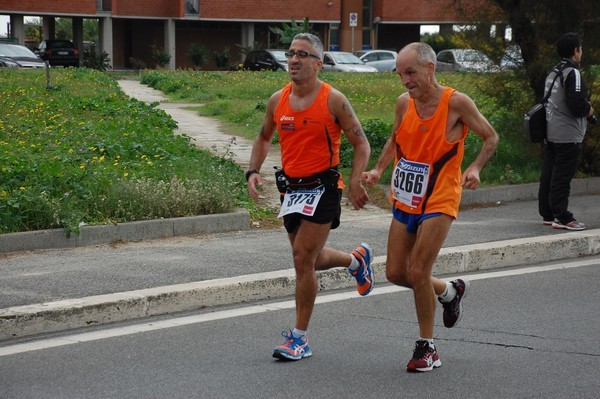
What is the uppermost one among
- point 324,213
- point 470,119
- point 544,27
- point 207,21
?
point 207,21

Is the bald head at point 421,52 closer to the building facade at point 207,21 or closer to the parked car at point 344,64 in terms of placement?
the parked car at point 344,64

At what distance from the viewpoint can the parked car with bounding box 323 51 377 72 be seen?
1692 inches

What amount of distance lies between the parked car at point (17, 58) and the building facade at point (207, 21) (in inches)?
578

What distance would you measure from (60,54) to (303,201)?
46474 millimetres

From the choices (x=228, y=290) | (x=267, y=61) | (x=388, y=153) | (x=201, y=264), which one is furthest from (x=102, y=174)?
(x=267, y=61)

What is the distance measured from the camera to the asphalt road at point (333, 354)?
5797 millimetres

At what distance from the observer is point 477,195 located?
12.2 meters

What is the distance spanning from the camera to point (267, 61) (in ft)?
143

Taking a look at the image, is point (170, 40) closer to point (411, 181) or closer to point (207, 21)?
point (207, 21)

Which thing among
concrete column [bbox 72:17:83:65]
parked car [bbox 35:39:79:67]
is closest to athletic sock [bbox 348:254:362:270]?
parked car [bbox 35:39:79:67]

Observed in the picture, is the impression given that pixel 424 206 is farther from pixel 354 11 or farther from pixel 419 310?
pixel 354 11

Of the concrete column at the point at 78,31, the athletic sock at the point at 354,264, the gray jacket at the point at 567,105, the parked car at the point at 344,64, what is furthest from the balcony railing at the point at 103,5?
the athletic sock at the point at 354,264

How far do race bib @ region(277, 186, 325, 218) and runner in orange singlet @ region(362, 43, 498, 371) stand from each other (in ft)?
1.62

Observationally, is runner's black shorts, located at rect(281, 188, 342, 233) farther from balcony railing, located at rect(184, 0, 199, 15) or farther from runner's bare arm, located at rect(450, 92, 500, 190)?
balcony railing, located at rect(184, 0, 199, 15)
